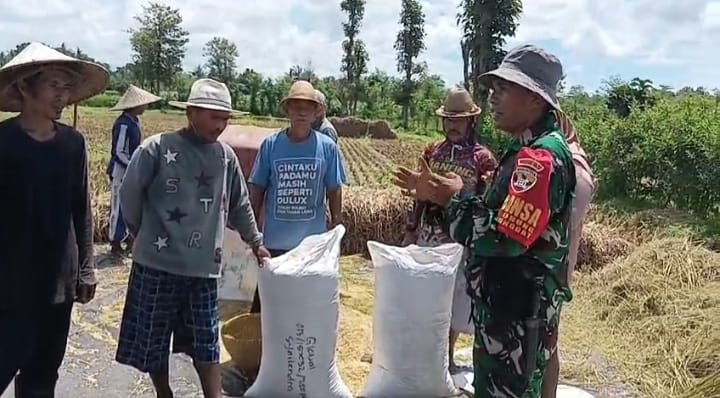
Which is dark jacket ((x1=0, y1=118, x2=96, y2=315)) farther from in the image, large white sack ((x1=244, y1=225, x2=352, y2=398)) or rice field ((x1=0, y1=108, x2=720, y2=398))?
rice field ((x1=0, y1=108, x2=720, y2=398))

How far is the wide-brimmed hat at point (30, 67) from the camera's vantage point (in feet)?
7.95

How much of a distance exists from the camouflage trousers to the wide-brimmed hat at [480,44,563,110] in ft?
1.81

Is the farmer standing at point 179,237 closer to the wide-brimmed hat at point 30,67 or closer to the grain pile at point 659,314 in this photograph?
the wide-brimmed hat at point 30,67

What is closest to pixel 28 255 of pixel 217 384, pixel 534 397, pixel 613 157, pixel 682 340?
pixel 217 384

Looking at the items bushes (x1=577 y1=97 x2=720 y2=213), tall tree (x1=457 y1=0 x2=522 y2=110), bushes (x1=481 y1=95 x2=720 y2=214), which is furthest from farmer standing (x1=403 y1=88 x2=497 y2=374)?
tall tree (x1=457 y1=0 x2=522 y2=110)

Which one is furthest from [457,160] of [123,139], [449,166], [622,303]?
[123,139]

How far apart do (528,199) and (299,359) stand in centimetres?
160

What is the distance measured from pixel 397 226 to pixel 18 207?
485 cm

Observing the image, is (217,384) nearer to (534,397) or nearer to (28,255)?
(28,255)

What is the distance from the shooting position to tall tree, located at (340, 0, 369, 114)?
39094mm

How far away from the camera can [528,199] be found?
78.7 inches

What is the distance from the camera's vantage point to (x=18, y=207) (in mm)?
2396

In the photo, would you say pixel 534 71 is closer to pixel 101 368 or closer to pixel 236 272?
pixel 101 368

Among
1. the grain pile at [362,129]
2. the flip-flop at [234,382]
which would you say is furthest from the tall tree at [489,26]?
the flip-flop at [234,382]
